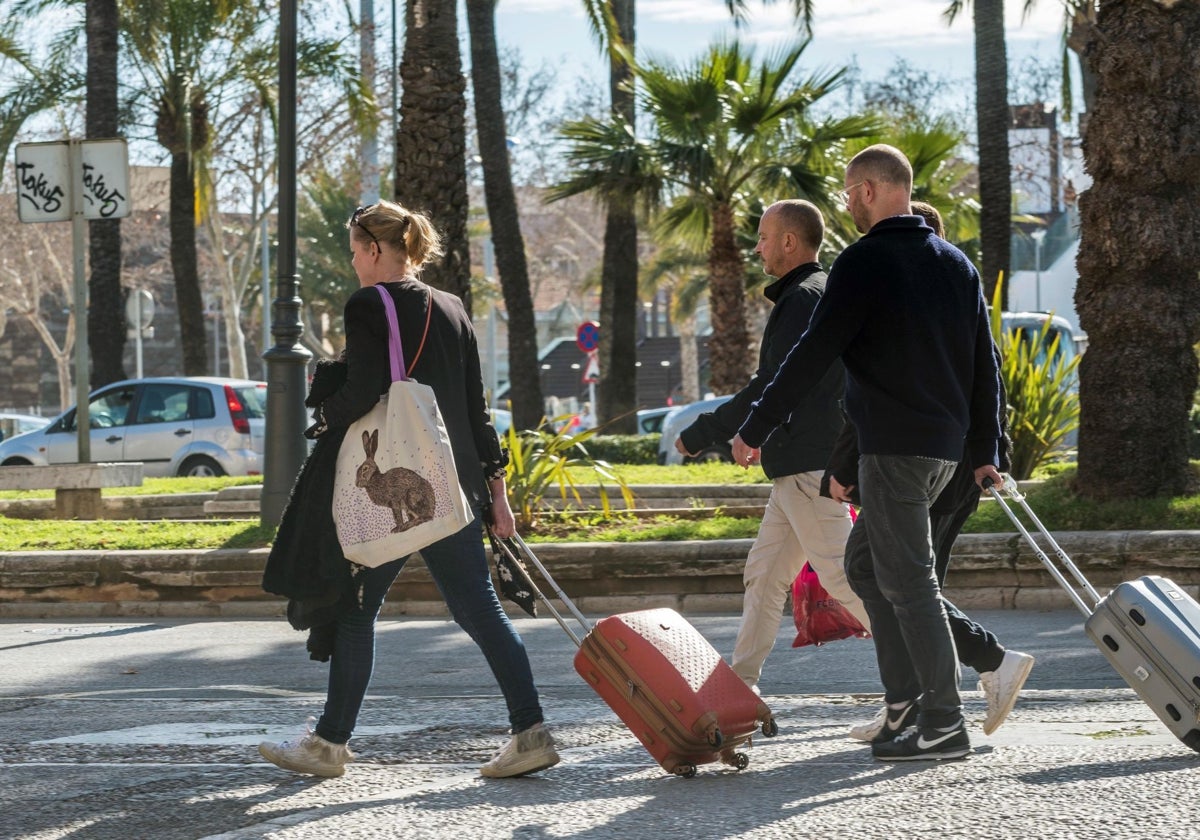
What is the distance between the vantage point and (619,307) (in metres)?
23.7

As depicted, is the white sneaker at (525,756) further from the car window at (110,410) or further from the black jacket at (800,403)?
the car window at (110,410)

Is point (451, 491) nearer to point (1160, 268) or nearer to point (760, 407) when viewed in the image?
point (760, 407)

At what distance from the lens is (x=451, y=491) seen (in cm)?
464

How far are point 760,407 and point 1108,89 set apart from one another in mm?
6704

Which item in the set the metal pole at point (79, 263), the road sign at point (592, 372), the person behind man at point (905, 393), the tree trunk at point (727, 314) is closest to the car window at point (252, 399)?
the tree trunk at point (727, 314)

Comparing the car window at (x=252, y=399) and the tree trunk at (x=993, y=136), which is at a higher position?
the tree trunk at (x=993, y=136)

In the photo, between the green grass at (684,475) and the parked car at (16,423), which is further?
the parked car at (16,423)

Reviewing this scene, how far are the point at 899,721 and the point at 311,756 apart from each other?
5.45 feet

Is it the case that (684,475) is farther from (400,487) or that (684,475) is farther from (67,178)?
(400,487)

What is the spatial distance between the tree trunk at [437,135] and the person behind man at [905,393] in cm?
858

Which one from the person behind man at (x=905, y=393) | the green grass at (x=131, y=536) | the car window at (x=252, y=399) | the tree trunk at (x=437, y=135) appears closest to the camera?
the person behind man at (x=905, y=393)

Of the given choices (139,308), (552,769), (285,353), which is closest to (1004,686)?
(552,769)

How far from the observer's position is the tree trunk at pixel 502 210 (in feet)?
67.1

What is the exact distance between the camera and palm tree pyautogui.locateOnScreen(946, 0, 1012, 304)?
749 inches
